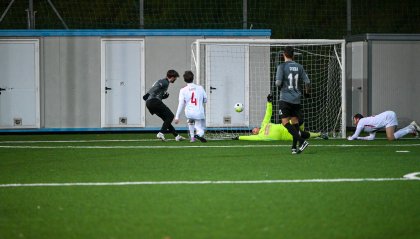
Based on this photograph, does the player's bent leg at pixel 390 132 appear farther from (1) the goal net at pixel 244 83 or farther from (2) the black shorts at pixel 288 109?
(2) the black shorts at pixel 288 109

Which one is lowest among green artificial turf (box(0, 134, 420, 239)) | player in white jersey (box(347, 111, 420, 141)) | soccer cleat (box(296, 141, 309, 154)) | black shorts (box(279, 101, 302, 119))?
green artificial turf (box(0, 134, 420, 239))

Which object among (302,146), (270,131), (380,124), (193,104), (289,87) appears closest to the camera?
(302,146)

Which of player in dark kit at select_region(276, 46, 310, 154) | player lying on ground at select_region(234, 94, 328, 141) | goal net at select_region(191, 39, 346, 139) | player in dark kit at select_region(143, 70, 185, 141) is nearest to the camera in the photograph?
player in dark kit at select_region(276, 46, 310, 154)

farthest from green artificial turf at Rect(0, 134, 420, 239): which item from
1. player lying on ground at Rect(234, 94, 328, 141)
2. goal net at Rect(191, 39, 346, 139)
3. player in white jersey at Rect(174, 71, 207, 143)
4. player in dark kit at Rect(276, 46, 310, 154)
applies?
goal net at Rect(191, 39, 346, 139)

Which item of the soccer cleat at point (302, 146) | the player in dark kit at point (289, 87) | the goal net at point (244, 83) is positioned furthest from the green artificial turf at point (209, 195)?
the goal net at point (244, 83)

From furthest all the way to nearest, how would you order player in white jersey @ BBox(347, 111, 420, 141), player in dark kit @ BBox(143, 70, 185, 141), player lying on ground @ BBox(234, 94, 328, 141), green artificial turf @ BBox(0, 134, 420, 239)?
player in dark kit @ BBox(143, 70, 185, 141) < player lying on ground @ BBox(234, 94, 328, 141) < player in white jersey @ BBox(347, 111, 420, 141) < green artificial turf @ BBox(0, 134, 420, 239)

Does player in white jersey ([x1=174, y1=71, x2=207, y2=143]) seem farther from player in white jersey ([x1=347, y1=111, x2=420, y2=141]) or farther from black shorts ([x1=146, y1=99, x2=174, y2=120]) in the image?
player in white jersey ([x1=347, y1=111, x2=420, y2=141])

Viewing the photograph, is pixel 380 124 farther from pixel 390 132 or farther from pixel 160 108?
pixel 160 108

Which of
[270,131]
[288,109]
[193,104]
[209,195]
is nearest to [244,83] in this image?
[270,131]

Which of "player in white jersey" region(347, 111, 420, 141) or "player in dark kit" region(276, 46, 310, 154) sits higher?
"player in dark kit" region(276, 46, 310, 154)

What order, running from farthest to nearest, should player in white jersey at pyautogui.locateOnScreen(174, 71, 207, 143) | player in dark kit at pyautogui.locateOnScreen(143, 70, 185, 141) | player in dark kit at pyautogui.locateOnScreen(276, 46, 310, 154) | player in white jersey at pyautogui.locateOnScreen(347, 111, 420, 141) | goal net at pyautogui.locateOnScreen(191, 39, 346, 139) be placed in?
1. goal net at pyautogui.locateOnScreen(191, 39, 346, 139)
2. player in dark kit at pyautogui.locateOnScreen(143, 70, 185, 141)
3. player in white jersey at pyautogui.locateOnScreen(347, 111, 420, 141)
4. player in white jersey at pyautogui.locateOnScreen(174, 71, 207, 143)
5. player in dark kit at pyautogui.locateOnScreen(276, 46, 310, 154)

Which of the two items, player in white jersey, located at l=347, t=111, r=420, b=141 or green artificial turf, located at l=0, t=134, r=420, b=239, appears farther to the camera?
player in white jersey, located at l=347, t=111, r=420, b=141

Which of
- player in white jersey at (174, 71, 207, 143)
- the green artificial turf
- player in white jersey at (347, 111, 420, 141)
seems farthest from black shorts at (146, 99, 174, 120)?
player in white jersey at (347, 111, 420, 141)

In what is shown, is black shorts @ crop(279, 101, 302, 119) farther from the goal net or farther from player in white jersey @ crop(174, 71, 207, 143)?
the goal net
